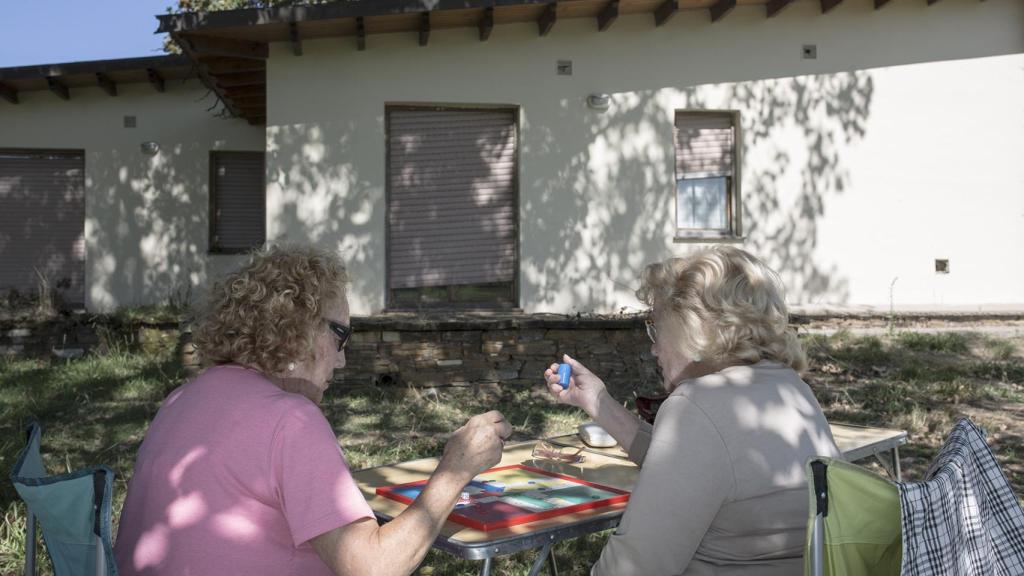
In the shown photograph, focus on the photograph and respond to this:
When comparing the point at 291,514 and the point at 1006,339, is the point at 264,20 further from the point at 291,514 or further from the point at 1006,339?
the point at 1006,339

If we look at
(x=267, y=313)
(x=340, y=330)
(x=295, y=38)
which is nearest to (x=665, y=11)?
(x=295, y=38)

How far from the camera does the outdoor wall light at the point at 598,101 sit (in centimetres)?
912

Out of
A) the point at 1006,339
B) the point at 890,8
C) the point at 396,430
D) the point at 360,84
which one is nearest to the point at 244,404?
the point at 396,430

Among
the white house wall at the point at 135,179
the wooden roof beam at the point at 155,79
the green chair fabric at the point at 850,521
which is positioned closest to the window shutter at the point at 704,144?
the white house wall at the point at 135,179

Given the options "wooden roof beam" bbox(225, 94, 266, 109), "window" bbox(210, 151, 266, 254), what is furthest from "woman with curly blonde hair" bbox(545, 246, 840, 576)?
"window" bbox(210, 151, 266, 254)

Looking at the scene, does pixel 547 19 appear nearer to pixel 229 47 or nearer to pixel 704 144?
pixel 704 144

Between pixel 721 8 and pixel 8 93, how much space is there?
8.47m

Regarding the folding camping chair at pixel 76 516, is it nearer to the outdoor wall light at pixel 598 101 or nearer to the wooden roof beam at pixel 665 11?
the outdoor wall light at pixel 598 101

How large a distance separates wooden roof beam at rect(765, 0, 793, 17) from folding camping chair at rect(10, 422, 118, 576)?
9001 mm

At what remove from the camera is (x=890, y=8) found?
980 centimetres

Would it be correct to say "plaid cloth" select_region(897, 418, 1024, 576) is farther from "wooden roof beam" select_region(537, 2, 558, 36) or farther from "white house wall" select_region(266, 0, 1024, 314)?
"wooden roof beam" select_region(537, 2, 558, 36)

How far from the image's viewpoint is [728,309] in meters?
2.28

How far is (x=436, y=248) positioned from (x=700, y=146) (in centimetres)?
312

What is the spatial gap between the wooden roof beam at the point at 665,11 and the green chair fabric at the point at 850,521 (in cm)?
800
